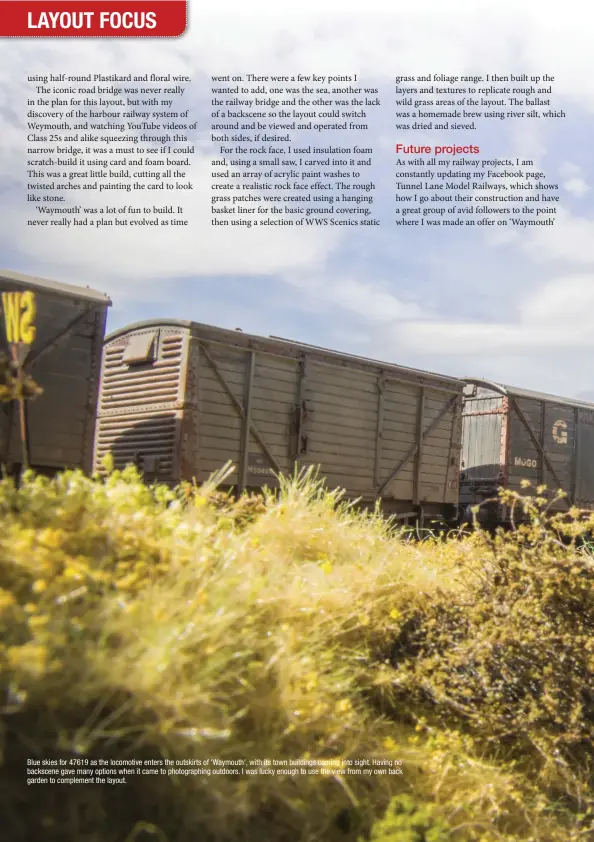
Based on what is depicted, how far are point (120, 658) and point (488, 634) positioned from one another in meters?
2.90

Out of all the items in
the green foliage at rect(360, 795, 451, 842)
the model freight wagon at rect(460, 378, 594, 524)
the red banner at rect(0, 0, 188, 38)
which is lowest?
the green foliage at rect(360, 795, 451, 842)

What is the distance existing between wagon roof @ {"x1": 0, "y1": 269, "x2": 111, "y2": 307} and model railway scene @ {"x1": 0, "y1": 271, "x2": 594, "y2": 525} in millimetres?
24

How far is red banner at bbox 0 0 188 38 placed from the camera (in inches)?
231

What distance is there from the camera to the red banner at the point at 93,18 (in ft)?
19.2

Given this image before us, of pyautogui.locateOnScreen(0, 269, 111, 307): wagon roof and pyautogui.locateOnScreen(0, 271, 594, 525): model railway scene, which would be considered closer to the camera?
pyautogui.locateOnScreen(0, 269, 111, 307): wagon roof

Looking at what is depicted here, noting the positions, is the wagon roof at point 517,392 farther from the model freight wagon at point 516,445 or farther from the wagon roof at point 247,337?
the wagon roof at point 247,337

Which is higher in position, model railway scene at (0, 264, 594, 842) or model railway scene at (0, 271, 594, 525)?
model railway scene at (0, 271, 594, 525)

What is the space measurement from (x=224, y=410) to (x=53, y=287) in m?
2.92

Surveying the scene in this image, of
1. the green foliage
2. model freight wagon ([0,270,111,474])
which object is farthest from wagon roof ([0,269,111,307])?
the green foliage

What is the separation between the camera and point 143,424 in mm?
11156

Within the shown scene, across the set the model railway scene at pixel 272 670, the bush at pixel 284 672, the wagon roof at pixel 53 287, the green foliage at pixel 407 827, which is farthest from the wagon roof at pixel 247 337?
the green foliage at pixel 407 827

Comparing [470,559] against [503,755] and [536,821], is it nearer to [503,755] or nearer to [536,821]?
[503,755]

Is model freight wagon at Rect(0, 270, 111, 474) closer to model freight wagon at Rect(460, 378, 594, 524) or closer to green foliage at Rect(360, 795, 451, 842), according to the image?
green foliage at Rect(360, 795, 451, 842)

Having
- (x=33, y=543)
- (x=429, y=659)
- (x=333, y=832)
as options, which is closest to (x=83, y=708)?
(x=33, y=543)
